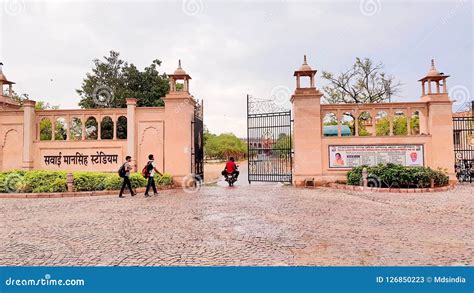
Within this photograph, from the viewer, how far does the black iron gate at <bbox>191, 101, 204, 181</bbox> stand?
13.6 meters

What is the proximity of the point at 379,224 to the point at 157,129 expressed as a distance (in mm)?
9630

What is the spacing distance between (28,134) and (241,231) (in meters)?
12.1

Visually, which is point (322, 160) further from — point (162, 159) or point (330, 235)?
point (330, 235)

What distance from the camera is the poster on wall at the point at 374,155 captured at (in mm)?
12719

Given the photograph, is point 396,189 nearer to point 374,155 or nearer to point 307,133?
point 374,155

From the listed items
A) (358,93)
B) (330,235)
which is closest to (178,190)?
(330,235)

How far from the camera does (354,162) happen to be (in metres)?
12.8

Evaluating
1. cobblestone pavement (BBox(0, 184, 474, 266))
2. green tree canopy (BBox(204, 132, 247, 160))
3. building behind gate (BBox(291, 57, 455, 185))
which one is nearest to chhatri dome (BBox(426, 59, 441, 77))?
building behind gate (BBox(291, 57, 455, 185))

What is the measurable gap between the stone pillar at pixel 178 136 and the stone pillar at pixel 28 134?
590 centimetres

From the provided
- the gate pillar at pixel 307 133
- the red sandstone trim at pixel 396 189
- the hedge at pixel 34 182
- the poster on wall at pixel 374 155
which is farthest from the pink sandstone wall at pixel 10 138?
the red sandstone trim at pixel 396 189

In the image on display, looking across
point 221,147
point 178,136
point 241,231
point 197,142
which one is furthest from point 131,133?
point 221,147

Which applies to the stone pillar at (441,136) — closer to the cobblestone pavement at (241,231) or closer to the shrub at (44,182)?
the cobblestone pavement at (241,231)

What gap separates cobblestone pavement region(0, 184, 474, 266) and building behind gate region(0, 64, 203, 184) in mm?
3767

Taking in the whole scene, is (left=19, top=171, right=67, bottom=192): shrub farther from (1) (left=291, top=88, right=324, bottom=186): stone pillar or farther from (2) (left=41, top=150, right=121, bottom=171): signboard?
(1) (left=291, top=88, right=324, bottom=186): stone pillar
